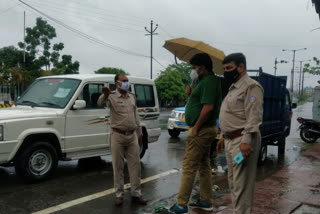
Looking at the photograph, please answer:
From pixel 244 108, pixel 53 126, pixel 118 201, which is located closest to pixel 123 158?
pixel 118 201

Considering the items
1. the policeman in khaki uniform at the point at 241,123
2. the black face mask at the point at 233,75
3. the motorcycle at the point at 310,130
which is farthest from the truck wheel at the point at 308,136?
the black face mask at the point at 233,75

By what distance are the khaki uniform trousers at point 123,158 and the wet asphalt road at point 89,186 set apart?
0.28 metres

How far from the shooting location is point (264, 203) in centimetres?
482

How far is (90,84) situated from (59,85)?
0.62 m

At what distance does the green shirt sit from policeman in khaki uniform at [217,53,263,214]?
21.0 inches

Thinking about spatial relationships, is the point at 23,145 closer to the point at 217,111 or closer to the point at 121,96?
the point at 121,96

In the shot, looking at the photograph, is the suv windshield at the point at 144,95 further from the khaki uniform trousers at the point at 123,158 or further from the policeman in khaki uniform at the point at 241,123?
the policeman in khaki uniform at the point at 241,123

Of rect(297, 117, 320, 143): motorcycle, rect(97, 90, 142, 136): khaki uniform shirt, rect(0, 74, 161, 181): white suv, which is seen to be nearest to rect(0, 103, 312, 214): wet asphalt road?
rect(0, 74, 161, 181): white suv

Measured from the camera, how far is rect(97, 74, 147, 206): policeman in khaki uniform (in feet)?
15.5

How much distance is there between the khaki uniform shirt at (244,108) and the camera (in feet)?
10.3

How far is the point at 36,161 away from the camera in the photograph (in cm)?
571

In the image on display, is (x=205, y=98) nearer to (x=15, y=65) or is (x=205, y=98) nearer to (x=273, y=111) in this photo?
(x=273, y=111)

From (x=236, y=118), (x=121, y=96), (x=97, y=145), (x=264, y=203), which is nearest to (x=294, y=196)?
(x=264, y=203)

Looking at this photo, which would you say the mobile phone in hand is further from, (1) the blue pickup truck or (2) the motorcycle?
(2) the motorcycle
